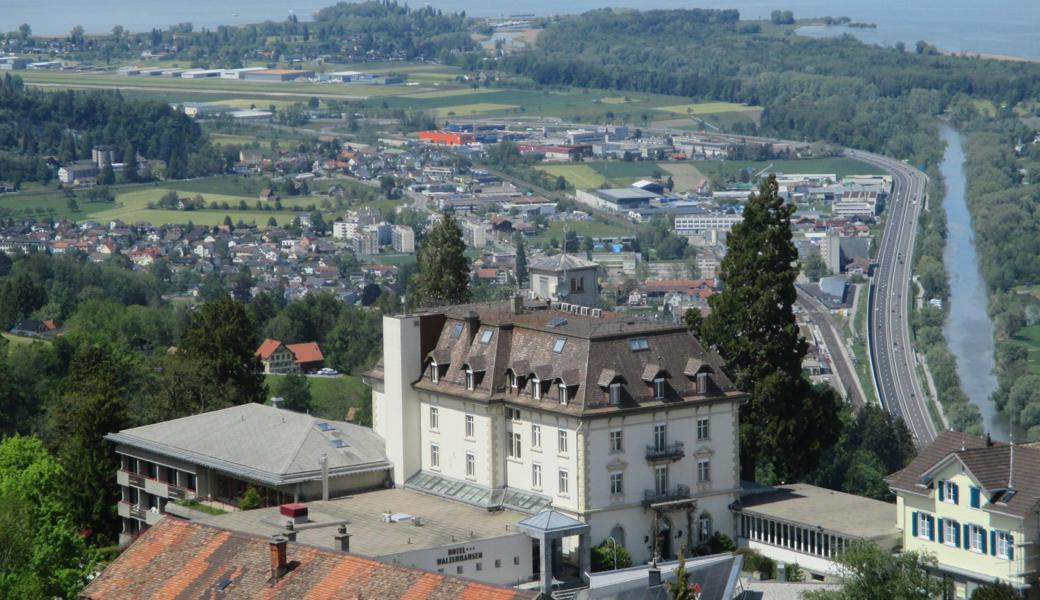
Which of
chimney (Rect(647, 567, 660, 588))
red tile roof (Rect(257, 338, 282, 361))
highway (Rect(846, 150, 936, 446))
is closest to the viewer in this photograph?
chimney (Rect(647, 567, 660, 588))

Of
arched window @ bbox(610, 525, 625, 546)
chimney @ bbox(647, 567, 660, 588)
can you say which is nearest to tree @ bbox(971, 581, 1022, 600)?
chimney @ bbox(647, 567, 660, 588)

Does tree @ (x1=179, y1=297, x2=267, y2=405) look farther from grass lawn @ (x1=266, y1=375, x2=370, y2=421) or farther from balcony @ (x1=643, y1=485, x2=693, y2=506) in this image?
balcony @ (x1=643, y1=485, x2=693, y2=506)

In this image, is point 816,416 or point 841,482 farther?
point 841,482

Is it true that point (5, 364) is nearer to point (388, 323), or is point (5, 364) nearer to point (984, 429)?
point (388, 323)

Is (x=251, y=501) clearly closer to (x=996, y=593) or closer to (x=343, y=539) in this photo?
(x=343, y=539)

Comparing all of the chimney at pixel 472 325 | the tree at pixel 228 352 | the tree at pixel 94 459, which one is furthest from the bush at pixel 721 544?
the tree at pixel 228 352

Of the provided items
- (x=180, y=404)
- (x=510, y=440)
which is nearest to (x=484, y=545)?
(x=510, y=440)

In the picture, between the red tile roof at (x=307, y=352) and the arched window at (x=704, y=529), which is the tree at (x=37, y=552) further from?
the red tile roof at (x=307, y=352)
